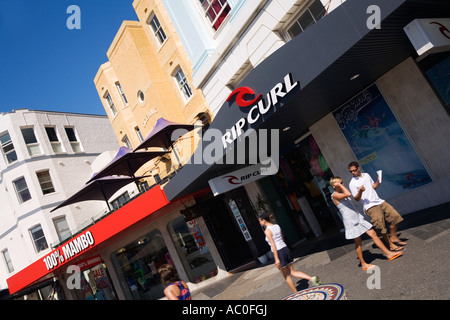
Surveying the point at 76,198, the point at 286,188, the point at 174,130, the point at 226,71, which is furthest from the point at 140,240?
the point at 226,71

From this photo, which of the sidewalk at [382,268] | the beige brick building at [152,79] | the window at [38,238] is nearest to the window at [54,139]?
the window at [38,238]

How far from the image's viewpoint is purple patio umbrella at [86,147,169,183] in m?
14.4

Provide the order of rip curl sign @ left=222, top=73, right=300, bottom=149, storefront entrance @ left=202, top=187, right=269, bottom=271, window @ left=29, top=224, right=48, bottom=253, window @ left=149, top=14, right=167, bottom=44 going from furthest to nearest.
Result: window @ left=29, top=224, right=48, bottom=253
window @ left=149, top=14, right=167, bottom=44
storefront entrance @ left=202, top=187, right=269, bottom=271
rip curl sign @ left=222, top=73, right=300, bottom=149

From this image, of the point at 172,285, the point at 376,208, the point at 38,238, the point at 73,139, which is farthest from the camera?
the point at 73,139

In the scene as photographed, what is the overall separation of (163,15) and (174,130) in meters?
5.20

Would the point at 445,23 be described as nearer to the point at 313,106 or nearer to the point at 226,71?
the point at 313,106

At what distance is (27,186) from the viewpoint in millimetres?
21719

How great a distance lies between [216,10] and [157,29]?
5.11 m

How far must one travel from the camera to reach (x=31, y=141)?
2266 cm

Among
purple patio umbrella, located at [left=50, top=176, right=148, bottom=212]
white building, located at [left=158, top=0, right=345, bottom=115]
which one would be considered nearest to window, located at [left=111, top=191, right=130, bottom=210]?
purple patio umbrella, located at [left=50, top=176, right=148, bottom=212]

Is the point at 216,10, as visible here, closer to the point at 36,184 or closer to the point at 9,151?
the point at 36,184

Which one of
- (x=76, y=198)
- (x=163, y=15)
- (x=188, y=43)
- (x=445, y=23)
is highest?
(x=163, y=15)

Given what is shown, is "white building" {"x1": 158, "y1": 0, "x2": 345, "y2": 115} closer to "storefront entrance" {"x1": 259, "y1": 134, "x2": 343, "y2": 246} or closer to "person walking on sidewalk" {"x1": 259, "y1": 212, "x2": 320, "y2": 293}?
"storefront entrance" {"x1": 259, "y1": 134, "x2": 343, "y2": 246}

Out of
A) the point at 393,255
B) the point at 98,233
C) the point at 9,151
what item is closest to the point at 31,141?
the point at 9,151
